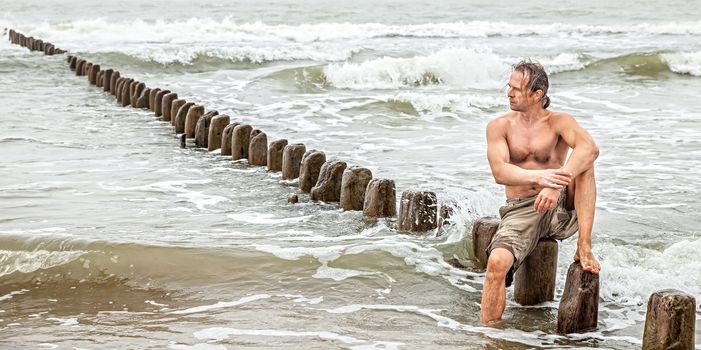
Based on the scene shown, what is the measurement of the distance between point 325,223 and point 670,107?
1147cm

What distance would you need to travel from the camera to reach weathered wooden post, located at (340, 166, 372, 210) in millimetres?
9109

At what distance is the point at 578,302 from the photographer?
5789 mm

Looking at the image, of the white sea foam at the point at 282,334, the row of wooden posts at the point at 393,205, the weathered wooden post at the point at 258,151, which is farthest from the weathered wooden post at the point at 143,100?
the white sea foam at the point at 282,334

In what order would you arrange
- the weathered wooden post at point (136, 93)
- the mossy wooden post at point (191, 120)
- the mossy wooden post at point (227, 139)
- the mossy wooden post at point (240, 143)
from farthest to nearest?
the weathered wooden post at point (136, 93) < the mossy wooden post at point (191, 120) < the mossy wooden post at point (227, 139) < the mossy wooden post at point (240, 143)

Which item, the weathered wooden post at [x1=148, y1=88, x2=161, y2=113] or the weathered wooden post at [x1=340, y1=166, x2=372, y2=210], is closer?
the weathered wooden post at [x1=340, y1=166, x2=372, y2=210]

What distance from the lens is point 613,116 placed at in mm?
17094

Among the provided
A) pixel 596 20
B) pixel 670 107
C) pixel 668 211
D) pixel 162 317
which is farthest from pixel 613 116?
pixel 596 20

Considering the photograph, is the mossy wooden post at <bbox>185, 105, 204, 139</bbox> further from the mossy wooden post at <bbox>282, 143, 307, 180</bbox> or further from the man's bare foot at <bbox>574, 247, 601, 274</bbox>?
the man's bare foot at <bbox>574, 247, 601, 274</bbox>

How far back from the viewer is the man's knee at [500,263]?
586 cm

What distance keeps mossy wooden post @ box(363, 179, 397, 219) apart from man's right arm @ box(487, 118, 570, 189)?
8.15 ft

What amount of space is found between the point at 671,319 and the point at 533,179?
1311 millimetres

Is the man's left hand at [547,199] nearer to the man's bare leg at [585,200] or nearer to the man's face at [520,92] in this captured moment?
the man's bare leg at [585,200]

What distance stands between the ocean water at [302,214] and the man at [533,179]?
52 centimetres

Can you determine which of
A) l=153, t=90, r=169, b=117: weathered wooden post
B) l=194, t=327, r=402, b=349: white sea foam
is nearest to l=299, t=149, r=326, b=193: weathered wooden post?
l=194, t=327, r=402, b=349: white sea foam
